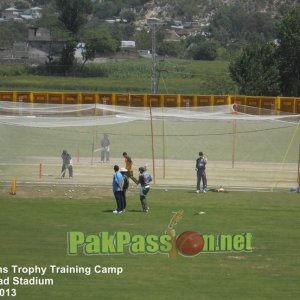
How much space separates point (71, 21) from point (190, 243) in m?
97.7

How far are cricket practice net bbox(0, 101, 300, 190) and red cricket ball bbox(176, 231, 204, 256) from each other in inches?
499

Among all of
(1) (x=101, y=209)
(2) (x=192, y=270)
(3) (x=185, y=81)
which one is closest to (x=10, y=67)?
(3) (x=185, y=81)

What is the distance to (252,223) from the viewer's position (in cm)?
3052

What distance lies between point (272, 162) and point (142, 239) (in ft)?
63.4

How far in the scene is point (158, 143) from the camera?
4756 centimetres

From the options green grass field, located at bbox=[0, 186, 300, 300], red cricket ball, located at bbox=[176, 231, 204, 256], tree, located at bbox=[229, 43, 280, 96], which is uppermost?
tree, located at bbox=[229, 43, 280, 96]

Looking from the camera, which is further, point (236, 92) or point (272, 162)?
point (236, 92)

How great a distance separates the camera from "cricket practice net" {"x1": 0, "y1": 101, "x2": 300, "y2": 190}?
4184 cm


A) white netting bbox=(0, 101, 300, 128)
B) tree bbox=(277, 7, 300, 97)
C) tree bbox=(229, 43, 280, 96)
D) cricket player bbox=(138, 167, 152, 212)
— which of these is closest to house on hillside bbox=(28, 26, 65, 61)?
tree bbox=(229, 43, 280, 96)

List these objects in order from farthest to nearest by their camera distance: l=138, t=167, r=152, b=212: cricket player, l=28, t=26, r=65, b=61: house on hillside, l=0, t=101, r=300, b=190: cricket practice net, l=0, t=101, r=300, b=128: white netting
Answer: l=28, t=26, r=65, b=61: house on hillside → l=0, t=101, r=300, b=128: white netting → l=0, t=101, r=300, b=190: cricket practice net → l=138, t=167, r=152, b=212: cricket player

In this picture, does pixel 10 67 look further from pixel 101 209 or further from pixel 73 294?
pixel 73 294

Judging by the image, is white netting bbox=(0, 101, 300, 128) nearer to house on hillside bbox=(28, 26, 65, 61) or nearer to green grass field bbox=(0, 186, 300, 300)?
green grass field bbox=(0, 186, 300, 300)

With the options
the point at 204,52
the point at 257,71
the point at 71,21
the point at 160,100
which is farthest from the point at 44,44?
the point at 160,100

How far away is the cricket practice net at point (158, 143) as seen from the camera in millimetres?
41844
